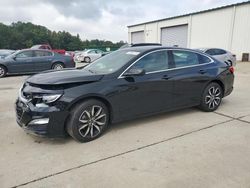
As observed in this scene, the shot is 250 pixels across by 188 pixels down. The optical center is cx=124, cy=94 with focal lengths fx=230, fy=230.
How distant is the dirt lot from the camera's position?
270cm

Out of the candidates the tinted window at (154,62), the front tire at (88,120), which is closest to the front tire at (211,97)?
the tinted window at (154,62)

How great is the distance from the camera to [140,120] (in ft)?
15.3

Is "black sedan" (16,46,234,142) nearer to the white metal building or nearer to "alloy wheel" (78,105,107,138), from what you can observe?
"alloy wheel" (78,105,107,138)

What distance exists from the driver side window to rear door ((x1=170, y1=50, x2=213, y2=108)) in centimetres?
20

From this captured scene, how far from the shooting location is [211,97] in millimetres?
5199

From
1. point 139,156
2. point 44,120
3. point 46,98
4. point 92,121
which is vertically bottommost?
point 139,156

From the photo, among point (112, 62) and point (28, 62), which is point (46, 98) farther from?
point (28, 62)

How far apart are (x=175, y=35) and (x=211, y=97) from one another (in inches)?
997

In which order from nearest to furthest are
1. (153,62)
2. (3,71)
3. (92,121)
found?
(92,121) → (153,62) → (3,71)

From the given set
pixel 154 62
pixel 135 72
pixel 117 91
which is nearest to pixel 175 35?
pixel 154 62

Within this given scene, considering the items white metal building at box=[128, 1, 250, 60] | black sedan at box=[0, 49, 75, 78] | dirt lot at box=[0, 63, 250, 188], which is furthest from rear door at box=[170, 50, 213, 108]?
white metal building at box=[128, 1, 250, 60]

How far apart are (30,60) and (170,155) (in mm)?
10441

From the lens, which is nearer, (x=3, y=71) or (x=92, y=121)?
(x=92, y=121)

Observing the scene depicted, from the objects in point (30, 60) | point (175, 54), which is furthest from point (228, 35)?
point (175, 54)
